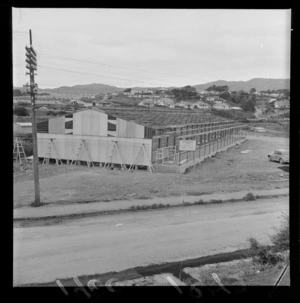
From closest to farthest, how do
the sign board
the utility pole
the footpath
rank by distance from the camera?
the utility pole, the footpath, the sign board

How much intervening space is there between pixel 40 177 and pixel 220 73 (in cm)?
166

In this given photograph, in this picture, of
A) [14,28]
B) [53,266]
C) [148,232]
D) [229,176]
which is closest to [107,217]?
[148,232]

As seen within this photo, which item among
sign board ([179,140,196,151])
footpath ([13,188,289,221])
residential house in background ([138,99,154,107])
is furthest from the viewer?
sign board ([179,140,196,151])

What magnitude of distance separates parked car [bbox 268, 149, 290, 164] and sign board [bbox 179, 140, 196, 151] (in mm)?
637

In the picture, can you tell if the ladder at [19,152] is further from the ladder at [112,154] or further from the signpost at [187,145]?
the signpost at [187,145]

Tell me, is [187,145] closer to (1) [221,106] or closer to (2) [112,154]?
(1) [221,106]

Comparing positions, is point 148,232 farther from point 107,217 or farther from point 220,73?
point 220,73

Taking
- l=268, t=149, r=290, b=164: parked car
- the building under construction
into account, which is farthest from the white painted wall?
l=268, t=149, r=290, b=164: parked car

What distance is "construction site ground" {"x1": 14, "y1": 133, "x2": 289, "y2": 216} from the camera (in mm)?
3189

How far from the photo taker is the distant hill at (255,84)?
311 cm

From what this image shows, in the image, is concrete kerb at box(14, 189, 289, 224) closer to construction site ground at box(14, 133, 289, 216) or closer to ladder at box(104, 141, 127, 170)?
construction site ground at box(14, 133, 289, 216)

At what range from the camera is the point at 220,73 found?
3223 mm

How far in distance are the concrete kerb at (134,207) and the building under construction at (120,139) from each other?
27 centimetres
